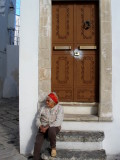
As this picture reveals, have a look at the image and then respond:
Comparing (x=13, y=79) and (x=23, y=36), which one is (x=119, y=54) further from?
(x=13, y=79)

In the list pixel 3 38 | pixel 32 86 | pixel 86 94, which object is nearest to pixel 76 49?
pixel 86 94

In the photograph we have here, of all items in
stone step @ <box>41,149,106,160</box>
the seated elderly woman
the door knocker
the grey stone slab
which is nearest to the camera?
stone step @ <box>41,149,106,160</box>

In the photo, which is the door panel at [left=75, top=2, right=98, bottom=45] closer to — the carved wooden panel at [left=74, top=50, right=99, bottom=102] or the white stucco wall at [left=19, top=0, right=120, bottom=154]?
the carved wooden panel at [left=74, top=50, right=99, bottom=102]

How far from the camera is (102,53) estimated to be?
198 inches

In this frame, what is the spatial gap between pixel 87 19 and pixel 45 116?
2.00 metres

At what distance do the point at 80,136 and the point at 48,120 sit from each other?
1.99 feet

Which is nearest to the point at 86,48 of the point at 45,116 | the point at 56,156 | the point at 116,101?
the point at 116,101

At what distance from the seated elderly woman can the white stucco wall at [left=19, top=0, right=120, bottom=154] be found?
12.5 inches

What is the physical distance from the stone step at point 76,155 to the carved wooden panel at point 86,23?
203cm

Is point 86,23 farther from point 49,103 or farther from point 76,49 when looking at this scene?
point 49,103

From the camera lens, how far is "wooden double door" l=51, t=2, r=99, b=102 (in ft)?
17.4

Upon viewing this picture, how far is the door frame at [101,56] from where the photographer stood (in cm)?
500

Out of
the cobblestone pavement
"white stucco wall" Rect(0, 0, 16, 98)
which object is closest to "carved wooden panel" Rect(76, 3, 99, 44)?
the cobblestone pavement

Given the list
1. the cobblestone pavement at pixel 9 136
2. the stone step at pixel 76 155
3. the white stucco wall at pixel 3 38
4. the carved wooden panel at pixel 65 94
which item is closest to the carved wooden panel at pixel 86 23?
the carved wooden panel at pixel 65 94
